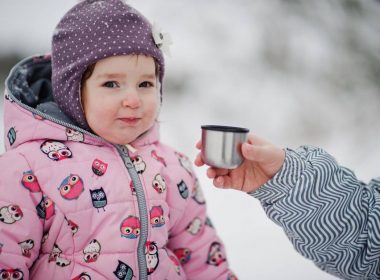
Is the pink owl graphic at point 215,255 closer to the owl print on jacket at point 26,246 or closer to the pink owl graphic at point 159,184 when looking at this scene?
the pink owl graphic at point 159,184

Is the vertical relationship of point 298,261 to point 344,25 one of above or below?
below

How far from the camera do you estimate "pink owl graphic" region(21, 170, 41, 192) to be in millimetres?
1104

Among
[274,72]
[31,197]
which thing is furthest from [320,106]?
[31,197]

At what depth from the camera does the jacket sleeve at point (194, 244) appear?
1439mm

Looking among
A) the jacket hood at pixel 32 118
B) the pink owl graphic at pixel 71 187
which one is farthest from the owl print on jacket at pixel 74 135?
the pink owl graphic at pixel 71 187

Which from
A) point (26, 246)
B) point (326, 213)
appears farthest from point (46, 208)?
point (326, 213)

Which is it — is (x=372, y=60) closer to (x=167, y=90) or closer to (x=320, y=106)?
(x=320, y=106)

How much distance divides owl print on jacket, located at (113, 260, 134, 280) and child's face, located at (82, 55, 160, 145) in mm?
405

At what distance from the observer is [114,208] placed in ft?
3.87

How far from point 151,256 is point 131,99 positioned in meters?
0.52

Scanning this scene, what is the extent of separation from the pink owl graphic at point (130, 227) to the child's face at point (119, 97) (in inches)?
10.6

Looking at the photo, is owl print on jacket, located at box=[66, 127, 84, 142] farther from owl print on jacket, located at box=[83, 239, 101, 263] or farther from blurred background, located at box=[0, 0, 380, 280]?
blurred background, located at box=[0, 0, 380, 280]

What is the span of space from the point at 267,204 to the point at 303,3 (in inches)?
106

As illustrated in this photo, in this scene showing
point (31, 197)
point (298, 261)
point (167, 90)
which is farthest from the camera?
point (167, 90)
